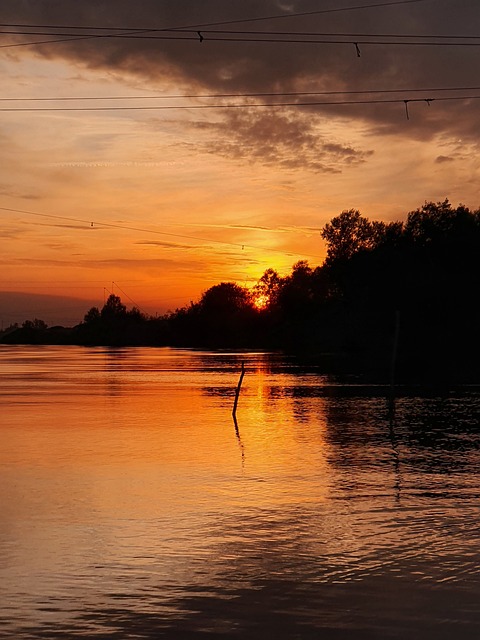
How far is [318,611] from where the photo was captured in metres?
9.44

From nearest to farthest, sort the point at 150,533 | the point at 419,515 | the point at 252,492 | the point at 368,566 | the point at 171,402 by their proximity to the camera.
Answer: the point at 368,566, the point at 150,533, the point at 419,515, the point at 252,492, the point at 171,402

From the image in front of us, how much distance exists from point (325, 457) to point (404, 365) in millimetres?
53149

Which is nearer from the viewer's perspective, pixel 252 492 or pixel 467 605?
pixel 467 605

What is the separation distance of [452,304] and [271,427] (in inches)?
2215

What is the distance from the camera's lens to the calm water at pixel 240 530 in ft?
30.6

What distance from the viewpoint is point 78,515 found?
14.7 metres

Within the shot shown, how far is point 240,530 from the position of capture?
13.5 m

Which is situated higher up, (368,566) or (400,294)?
(400,294)

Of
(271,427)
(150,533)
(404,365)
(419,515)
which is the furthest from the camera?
(404,365)

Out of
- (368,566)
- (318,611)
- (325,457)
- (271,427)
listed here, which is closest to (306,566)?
(368,566)

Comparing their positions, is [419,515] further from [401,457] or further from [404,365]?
[404,365]

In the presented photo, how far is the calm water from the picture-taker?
30.6 ft

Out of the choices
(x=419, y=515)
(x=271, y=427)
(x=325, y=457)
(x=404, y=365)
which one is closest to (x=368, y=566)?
(x=419, y=515)

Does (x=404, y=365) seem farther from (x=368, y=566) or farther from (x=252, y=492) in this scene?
(x=368, y=566)
